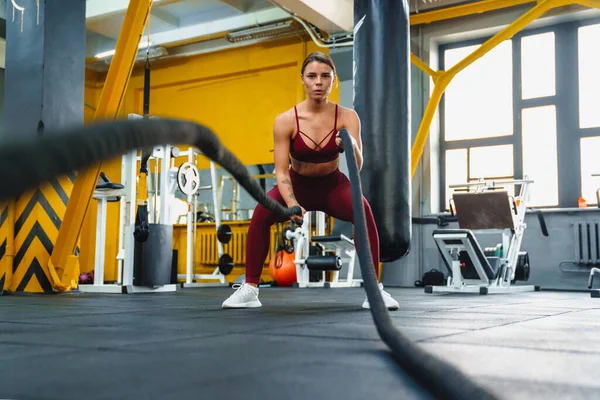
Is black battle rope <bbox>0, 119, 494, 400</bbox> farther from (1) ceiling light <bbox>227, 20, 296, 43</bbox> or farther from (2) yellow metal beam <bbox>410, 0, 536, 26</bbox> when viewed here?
(1) ceiling light <bbox>227, 20, 296, 43</bbox>

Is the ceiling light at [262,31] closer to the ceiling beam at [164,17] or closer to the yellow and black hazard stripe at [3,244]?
the ceiling beam at [164,17]

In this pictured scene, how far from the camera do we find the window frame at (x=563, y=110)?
7.00 m

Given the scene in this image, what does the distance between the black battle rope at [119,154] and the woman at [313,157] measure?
4.25ft

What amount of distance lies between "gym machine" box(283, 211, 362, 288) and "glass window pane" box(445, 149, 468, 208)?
1.76 m

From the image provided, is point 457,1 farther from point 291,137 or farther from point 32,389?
point 32,389

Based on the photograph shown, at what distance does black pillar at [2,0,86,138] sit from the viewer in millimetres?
4805

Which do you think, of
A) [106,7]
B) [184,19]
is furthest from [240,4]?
[106,7]

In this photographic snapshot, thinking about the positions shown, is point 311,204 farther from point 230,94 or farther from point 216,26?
point 230,94

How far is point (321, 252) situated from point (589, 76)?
3661mm

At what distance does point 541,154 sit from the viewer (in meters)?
7.19

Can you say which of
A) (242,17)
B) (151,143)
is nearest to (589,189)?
(242,17)

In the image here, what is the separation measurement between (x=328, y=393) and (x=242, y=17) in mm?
7940

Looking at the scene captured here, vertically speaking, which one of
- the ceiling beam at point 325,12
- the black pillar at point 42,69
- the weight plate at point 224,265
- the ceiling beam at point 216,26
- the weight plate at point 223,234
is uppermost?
the ceiling beam at point 216,26

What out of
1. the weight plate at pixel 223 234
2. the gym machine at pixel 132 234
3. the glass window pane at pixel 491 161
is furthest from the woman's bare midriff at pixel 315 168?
the glass window pane at pixel 491 161
